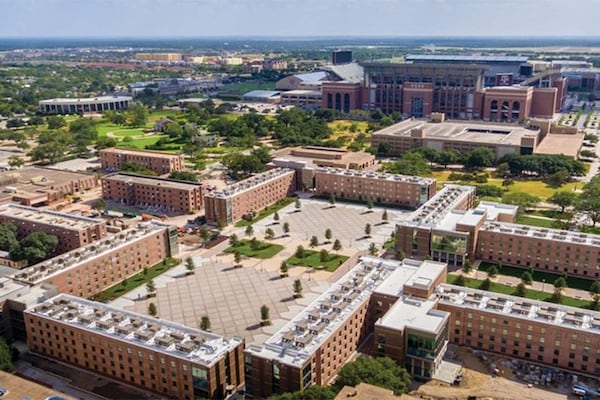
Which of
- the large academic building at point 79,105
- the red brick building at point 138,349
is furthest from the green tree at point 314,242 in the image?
the large academic building at point 79,105

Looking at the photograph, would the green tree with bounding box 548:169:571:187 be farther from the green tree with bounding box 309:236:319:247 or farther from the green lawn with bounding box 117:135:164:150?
the green lawn with bounding box 117:135:164:150

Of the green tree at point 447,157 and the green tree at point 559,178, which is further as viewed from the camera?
the green tree at point 447,157

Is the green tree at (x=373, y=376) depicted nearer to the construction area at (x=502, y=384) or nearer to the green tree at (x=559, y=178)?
the construction area at (x=502, y=384)

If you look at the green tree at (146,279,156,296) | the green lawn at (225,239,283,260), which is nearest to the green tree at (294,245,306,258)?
the green lawn at (225,239,283,260)

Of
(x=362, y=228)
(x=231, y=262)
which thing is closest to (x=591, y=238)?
(x=362, y=228)

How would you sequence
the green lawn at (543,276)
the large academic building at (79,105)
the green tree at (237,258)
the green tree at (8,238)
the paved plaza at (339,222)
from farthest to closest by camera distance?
the large academic building at (79,105) < the paved plaza at (339,222) < the green tree at (8,238) < the green tree at (237,258) < the green lawn at (543,276)

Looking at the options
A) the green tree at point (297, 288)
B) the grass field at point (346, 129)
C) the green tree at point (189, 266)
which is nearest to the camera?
the green tree at point (297, 288)

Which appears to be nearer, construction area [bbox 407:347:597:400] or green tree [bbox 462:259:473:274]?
construction area [bbox 407:347:597:400]
